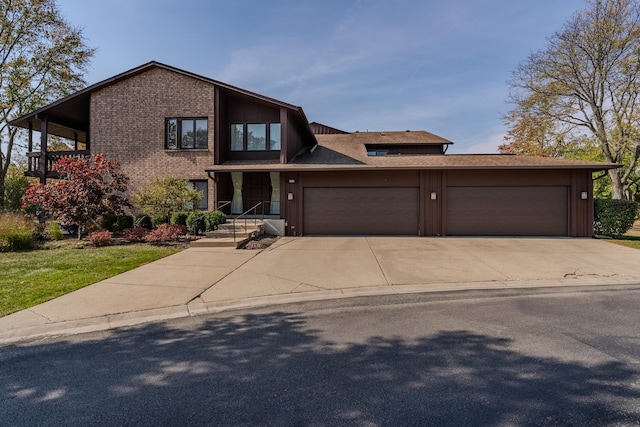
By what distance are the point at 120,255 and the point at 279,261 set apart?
4.77 meters

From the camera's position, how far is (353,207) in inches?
586

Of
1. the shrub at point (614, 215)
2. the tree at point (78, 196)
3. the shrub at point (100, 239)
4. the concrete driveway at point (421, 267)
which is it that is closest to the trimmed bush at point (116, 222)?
the tree at point (78, 196)

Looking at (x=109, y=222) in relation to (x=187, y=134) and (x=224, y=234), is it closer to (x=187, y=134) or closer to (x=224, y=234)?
(x=224, y=234)

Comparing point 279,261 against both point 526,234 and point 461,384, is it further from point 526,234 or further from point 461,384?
point 526,234

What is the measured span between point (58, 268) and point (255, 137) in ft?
35.6

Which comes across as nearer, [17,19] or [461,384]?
[461,384]

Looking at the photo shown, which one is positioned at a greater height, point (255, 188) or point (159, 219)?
point (255, 188)

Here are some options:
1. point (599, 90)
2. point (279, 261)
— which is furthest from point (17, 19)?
point (599, 90)

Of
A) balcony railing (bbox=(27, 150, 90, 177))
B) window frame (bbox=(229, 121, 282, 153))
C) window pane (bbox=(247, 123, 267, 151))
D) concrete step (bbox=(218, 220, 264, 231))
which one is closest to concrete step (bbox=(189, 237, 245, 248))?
concrete step (bbox=(218, 220, 264, 231))

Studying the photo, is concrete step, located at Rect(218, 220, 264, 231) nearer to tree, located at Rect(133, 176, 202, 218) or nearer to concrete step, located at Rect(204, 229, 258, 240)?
concrete step, located at Rect(204, 229, 258, 240)

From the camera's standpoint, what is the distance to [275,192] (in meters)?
16.5

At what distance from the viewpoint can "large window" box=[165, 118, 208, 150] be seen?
1614 cm

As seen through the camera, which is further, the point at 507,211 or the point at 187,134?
the point at 187,134

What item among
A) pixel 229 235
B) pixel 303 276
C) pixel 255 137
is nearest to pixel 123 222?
pixel 229 235
